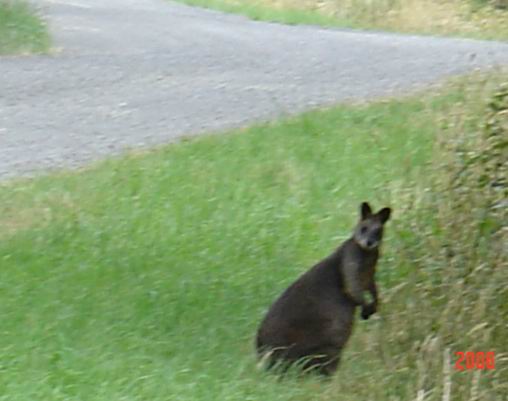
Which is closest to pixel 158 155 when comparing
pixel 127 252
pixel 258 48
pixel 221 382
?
pixel 127 252

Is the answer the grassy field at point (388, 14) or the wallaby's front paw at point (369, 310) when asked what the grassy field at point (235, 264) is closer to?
the wallaby's front paw at point (369, 310)

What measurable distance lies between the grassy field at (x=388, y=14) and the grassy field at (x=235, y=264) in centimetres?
1110

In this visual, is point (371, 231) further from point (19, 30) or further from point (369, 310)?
point (19, 30)

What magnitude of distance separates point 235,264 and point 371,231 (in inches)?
71.3

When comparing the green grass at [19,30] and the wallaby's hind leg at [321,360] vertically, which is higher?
the green grass at [19,30]

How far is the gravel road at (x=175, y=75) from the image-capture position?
1184cm

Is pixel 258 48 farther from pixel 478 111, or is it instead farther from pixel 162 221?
pixel 478 111

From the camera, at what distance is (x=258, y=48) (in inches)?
687
